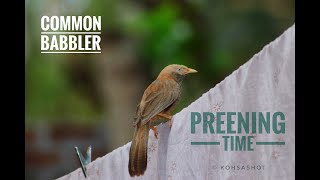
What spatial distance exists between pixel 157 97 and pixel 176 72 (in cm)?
15

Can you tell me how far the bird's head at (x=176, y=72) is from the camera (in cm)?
475

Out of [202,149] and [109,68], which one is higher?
[109,68]

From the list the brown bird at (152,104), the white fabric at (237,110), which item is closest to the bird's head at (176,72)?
the brown bird at (152,104)

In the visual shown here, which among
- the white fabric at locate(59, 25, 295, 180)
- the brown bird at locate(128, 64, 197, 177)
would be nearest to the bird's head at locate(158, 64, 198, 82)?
the brown bird at locate(128, 64, 197, 177)

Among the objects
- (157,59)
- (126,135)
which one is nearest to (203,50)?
(157,59)

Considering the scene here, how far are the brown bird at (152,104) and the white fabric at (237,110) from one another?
0.13 feet

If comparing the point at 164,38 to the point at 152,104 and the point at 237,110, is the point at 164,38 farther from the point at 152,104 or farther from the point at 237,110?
the point at 237,110

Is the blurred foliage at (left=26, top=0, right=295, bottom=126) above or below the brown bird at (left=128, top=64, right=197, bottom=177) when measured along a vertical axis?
above

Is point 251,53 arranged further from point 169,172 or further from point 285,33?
point 169,172

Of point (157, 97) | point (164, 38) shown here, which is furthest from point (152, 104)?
point (164, 38)

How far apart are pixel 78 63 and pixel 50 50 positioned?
5.8 inches

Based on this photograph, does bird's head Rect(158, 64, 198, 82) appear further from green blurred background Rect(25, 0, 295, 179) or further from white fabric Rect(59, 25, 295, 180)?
white fabric Rect(59, 25, 295, 180)

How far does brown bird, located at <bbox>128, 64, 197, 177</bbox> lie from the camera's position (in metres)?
4.75

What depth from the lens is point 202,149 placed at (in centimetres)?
475
